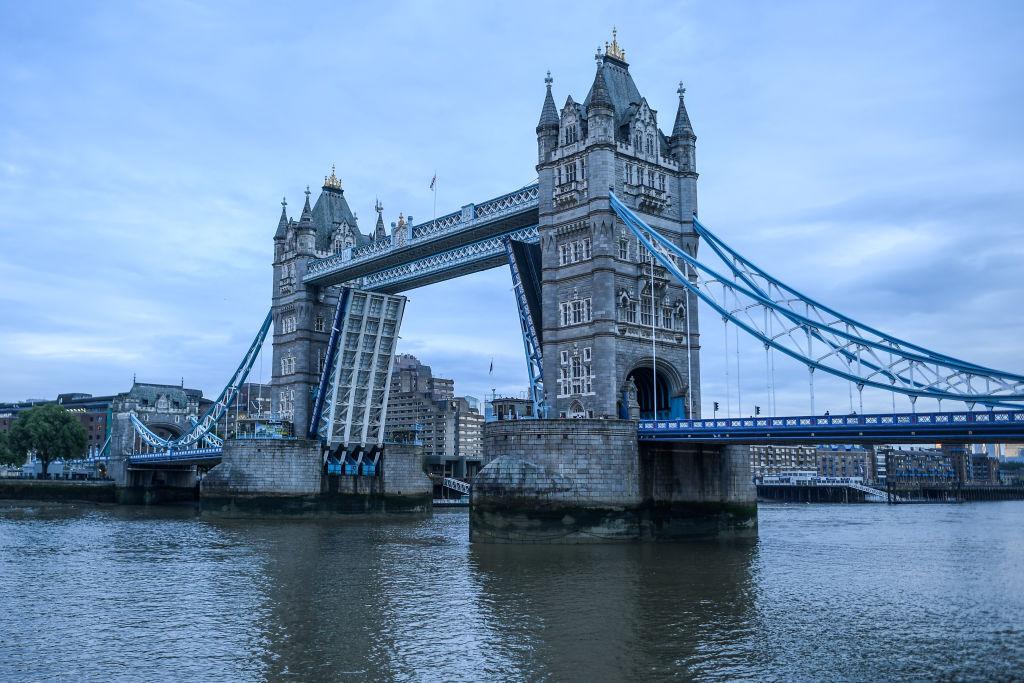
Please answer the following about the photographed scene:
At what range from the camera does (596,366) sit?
153 feet

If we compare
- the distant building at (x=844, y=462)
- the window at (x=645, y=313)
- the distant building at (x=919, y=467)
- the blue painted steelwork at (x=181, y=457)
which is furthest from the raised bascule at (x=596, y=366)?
the distant building at (x=844, y=462)

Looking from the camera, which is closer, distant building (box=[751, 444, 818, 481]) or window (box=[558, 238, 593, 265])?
window (box=[558, 238, 593, 265])

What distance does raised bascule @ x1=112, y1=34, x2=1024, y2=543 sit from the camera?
40.7m

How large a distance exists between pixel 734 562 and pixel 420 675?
2103 cm

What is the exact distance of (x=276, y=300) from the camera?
78.1 metres

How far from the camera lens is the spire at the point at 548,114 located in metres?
50.7

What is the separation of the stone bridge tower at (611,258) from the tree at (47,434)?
265 feet

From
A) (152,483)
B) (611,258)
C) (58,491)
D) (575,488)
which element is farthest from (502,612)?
(58,491)

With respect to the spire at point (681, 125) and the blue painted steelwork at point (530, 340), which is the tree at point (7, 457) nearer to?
the blue painted steelwork at point (530, 340)

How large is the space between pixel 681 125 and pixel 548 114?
26.3 feet

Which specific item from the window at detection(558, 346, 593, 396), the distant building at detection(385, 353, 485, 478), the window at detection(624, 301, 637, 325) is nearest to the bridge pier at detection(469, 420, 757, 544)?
the window at detection(558, 346, 593, 396)

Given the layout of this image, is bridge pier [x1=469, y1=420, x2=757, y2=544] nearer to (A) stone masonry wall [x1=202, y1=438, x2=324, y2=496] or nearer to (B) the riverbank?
(A) stone masonry wall [x1=202, y1=438, x2=324, y2=496]

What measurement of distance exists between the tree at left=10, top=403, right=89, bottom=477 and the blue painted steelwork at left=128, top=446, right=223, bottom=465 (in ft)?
59.2

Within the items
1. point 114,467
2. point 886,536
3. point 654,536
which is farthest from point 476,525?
point 114,467
